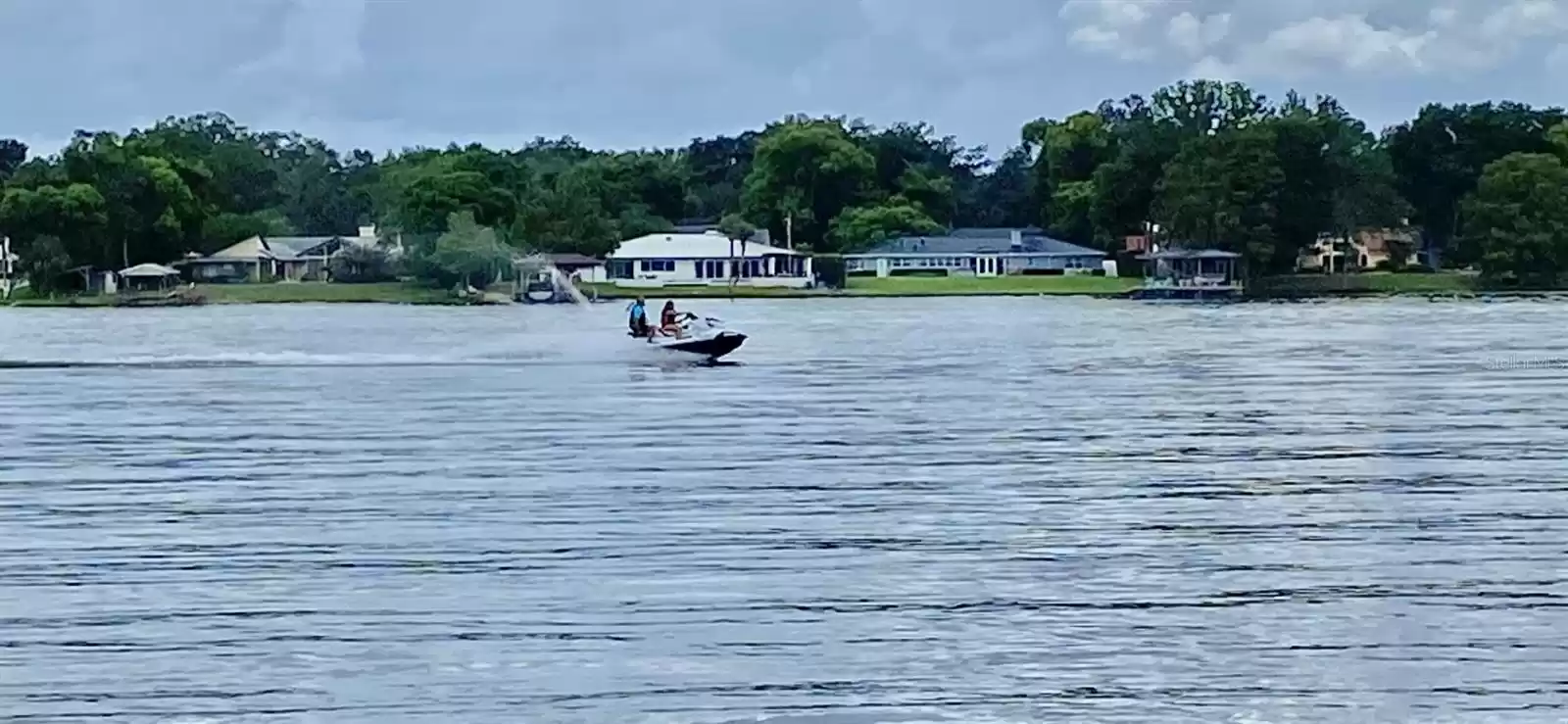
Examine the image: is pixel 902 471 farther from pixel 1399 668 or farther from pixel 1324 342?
pixel 1324 342

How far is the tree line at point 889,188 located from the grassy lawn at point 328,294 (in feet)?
7.54

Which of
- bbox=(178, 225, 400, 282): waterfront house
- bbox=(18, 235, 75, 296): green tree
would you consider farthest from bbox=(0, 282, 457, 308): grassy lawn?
bbox=(178, 225, 400, 282): waterfront house

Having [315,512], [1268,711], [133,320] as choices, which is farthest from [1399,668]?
[133,320]

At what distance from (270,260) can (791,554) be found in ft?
357

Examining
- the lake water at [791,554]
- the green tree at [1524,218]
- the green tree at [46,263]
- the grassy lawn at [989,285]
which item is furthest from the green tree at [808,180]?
the lake water at [791,554]

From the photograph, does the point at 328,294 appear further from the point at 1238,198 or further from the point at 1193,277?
the point at 1238,198

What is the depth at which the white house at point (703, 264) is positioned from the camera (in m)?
119

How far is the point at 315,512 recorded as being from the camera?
19.7 m

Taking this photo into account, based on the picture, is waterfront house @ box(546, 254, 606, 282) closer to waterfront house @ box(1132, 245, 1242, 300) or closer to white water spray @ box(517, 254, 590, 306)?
white water spray @ box(517, 254, 590, 306)

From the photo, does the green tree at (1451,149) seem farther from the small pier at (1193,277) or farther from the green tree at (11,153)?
the green tree at (11,153)


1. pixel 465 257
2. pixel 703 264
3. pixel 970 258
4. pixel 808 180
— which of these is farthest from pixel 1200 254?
pixel 465 257

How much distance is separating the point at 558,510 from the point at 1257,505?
5979 millimetres

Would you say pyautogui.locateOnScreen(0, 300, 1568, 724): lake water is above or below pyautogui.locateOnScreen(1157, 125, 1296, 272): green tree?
below

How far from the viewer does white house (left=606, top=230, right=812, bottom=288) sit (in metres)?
119
